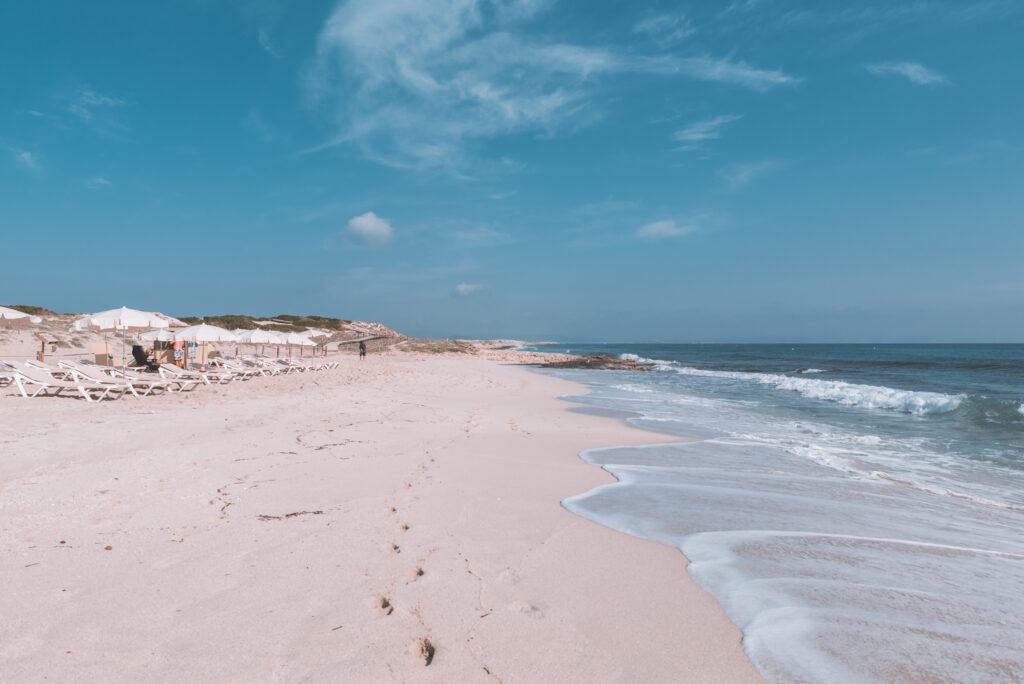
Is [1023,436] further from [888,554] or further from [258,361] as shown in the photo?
→ [258,361]

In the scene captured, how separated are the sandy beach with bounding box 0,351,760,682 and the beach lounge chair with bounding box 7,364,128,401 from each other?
4.18 metres

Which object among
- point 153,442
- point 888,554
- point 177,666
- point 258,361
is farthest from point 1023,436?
point 258,361

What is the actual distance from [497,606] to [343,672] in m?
0.86

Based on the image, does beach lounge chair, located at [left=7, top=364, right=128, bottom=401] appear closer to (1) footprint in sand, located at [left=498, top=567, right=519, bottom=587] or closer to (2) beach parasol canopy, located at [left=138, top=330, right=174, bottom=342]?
(2) beach parasol canopy, located at [left=138, top=330, right=174, bottom=342]

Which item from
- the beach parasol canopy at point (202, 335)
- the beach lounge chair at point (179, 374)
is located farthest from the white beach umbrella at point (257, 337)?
the beach lounge chair at point (179, 374)

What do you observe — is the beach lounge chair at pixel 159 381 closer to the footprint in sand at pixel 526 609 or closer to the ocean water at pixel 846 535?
the ocean water at pixel 846 535

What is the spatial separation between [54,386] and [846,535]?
13.3 metres

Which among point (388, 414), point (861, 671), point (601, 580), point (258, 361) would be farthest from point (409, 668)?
point (258, 361)

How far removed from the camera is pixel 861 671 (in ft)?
7.27

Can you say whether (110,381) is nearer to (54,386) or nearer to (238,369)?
(54,386)

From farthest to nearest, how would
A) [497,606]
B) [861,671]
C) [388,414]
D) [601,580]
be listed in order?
[388,414]
[601,580]
[497,606]
[861,671]

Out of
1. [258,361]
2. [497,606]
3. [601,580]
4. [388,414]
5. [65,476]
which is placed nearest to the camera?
[497,606]

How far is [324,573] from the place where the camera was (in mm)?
2900

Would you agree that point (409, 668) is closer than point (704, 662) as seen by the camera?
Yes
